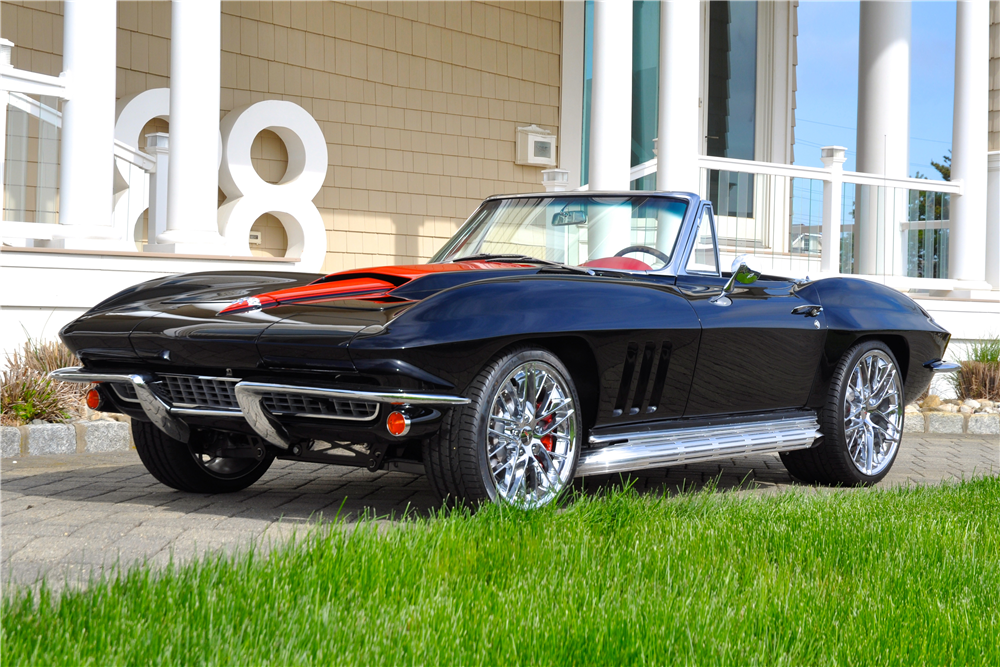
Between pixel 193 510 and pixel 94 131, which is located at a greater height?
pixel 94 131

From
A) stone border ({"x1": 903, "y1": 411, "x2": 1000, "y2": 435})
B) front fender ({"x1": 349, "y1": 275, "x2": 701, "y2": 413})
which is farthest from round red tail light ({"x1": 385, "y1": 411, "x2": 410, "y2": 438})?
stone border ({"x1": 903, "y1": 411, "x2": 1000, "y2": 435})

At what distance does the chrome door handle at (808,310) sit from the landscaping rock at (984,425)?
12.5 ft

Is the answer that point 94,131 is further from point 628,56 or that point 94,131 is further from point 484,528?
point 484,528

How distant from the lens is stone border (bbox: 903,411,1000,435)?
27.9 ft

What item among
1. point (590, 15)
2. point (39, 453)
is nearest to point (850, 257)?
point (590, 15)

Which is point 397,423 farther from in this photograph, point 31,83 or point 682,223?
point 31,83

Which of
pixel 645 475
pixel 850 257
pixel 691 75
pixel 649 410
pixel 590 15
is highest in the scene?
pixel 590 15

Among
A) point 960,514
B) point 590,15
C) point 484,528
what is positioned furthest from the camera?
point 590,15

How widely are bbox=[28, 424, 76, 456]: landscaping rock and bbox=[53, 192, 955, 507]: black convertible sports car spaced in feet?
5.82

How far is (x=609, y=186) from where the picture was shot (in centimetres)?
981

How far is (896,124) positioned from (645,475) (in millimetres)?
7651

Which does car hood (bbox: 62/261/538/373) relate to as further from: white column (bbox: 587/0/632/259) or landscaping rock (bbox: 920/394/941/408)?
landscaping rock (bbox: 920/394/941/408)

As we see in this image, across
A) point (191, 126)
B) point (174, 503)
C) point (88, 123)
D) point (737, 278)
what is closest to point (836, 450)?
point (737, 278)

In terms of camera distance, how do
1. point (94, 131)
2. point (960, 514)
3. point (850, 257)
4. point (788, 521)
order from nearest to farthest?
point (788, 521) < point (960, 514) < point (94, 131) < point (850, 257)
